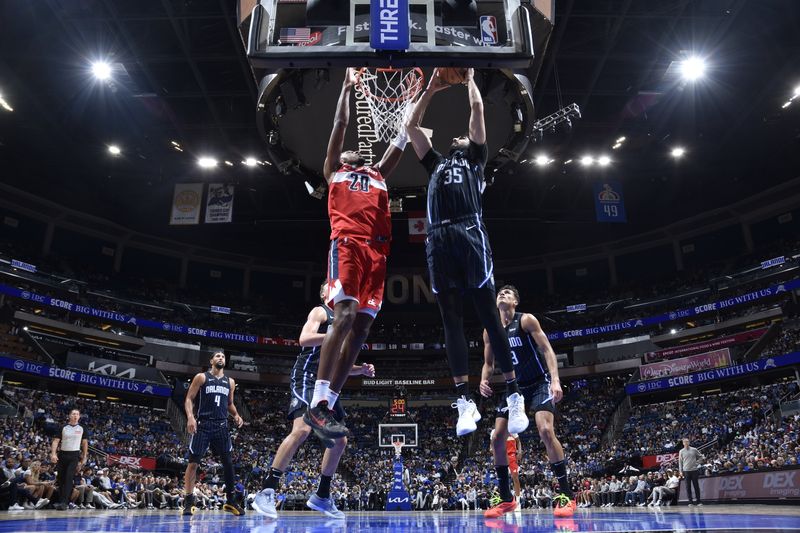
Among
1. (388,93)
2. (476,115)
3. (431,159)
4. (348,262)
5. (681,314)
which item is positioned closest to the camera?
(348,262)

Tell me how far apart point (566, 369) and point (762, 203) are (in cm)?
1462

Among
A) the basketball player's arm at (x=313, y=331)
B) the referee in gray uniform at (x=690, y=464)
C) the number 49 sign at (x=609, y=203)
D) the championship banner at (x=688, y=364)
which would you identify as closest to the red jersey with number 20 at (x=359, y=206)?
the basketball player's arm at (x=313, y=331)

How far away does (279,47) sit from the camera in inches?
196

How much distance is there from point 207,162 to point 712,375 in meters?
25.8

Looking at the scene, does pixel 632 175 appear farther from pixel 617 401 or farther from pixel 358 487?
pixel 358 487

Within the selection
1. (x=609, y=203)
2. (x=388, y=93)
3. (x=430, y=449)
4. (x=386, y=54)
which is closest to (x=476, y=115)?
(x=386, y=54)

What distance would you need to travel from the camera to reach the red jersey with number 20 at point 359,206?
4594mm

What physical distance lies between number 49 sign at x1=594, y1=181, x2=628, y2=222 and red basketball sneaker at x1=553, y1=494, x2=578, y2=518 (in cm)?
A: 1973

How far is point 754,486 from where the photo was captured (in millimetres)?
13273

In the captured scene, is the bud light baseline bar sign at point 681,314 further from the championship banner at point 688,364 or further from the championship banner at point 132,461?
the championship banner at point 132,461

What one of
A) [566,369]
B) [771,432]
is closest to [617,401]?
[566,369]

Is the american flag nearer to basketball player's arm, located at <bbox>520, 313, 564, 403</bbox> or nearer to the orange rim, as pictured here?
basketball player's arm, located at <bbox>520, 313, 564, 403</bbox>

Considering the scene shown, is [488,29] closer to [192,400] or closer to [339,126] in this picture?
[339,126]

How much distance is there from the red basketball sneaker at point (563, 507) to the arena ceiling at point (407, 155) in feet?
20.4
